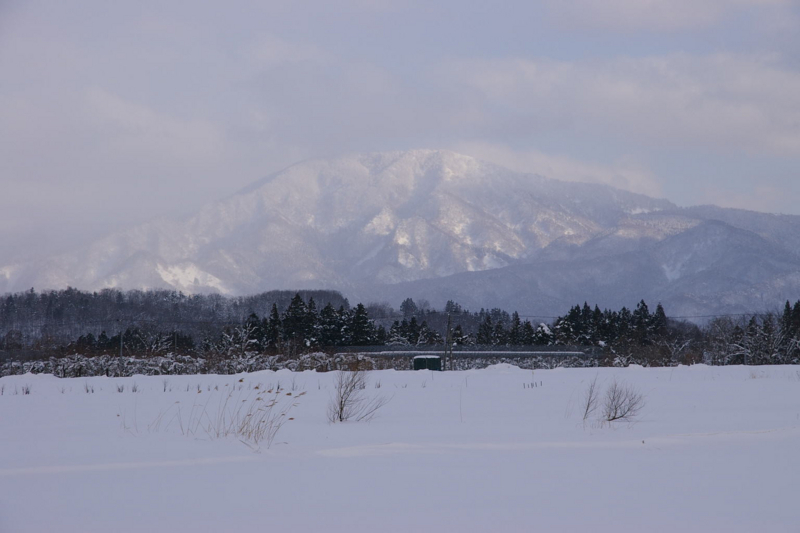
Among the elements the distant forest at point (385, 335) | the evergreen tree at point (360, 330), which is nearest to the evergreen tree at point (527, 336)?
the distant forest at point (385, 335)

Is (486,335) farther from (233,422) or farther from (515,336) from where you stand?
(233,422)

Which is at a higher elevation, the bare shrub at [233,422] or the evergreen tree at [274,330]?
the evergreen tree at [274,330]

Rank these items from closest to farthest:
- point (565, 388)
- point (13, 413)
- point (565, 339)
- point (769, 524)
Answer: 1. point (769, 524)
2. point (13, 413)
3. point (565, 388)
4. point (565, 339)

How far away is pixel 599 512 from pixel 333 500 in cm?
194

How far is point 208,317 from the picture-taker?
106 metres

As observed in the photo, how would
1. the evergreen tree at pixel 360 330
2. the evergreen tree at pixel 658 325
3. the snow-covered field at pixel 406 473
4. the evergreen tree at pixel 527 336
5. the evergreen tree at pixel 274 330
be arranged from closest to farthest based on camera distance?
the snow-covered field at pixel 406 473 < the evergreen tree at pixel 274 330 < the evergreen tree at pixel 360 330 < the evergreen tree at pixel 658 325 < the evergreen tree at pixel 527 336

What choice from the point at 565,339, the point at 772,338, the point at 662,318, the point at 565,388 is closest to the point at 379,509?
the point at 565,388

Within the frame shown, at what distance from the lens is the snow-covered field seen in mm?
4676

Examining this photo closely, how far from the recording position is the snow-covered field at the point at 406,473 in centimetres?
468

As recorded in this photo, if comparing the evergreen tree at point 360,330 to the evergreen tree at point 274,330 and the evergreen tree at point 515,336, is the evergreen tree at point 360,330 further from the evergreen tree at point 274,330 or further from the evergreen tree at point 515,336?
the evergreen tree at point 515,336

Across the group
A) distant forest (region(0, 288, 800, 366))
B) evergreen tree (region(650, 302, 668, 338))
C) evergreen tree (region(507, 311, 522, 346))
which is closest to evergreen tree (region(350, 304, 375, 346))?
distant forest (region(0, 288, 800, 366))

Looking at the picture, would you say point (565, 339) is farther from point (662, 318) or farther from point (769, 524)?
point (769, 524)

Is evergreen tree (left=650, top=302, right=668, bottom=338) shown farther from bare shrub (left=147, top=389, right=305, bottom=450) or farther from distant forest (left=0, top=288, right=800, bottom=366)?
bare shrub (left=147, top=389, right=305, bottom=450)

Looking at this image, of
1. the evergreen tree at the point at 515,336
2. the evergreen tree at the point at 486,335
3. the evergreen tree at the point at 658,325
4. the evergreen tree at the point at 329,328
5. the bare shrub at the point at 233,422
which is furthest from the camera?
the evergreen tree at the point at 486,335
